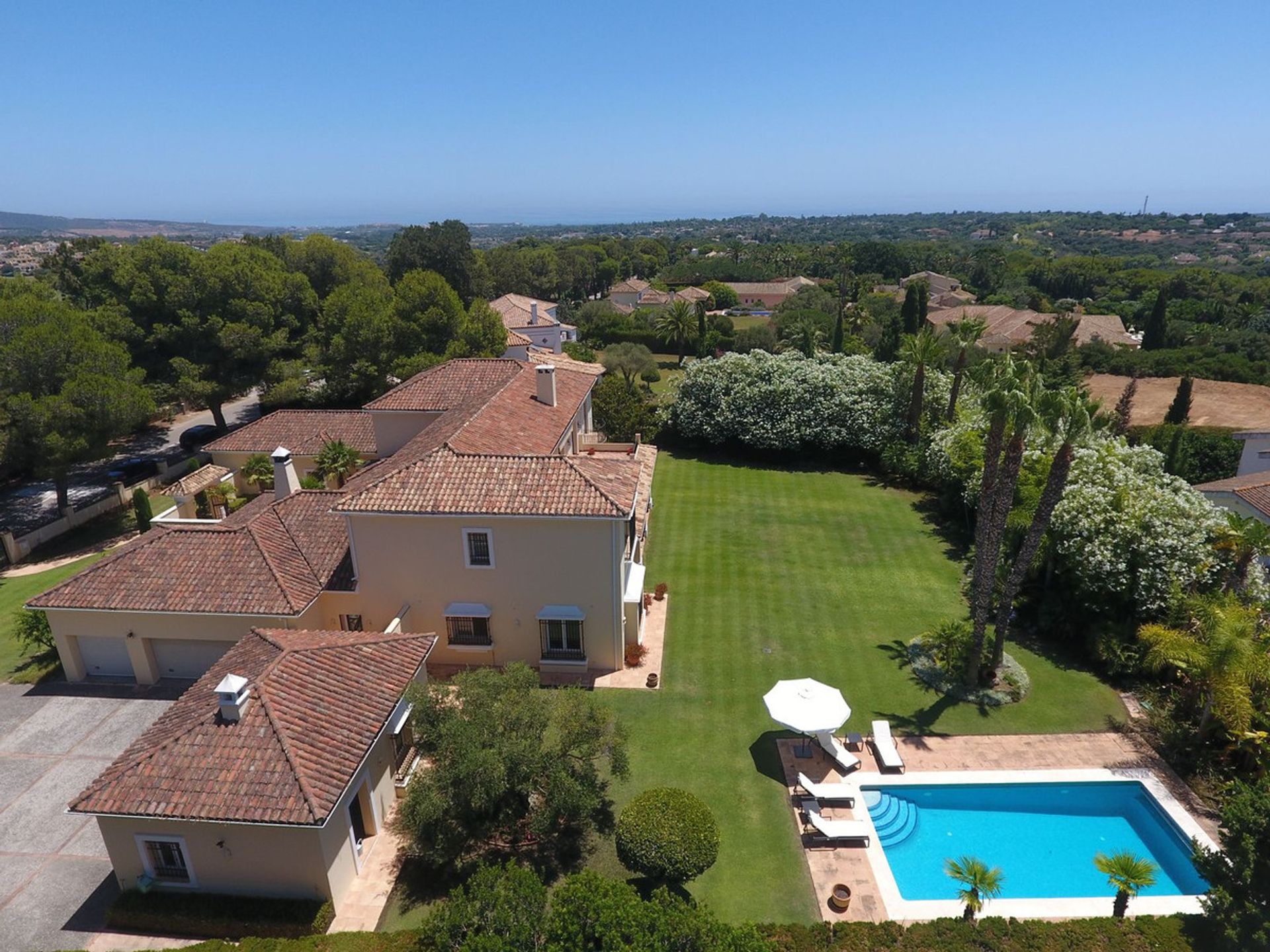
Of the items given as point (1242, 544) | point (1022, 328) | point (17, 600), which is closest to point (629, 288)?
point (1022, 328)

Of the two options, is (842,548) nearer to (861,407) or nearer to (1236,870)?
(861,407)

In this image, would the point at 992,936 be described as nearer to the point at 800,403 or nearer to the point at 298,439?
the point at 800,403

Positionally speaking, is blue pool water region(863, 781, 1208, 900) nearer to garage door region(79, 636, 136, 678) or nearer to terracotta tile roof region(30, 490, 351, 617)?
terracotta tile roof region(30, 490, 351, 617)

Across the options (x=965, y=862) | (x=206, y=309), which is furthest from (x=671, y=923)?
(x=206, y=309)

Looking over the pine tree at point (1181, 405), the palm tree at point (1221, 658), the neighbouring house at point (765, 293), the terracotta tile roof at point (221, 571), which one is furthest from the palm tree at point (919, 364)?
the neighbouring house at point (765, 293)

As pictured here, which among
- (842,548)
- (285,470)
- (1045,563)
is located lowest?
(842,548)
